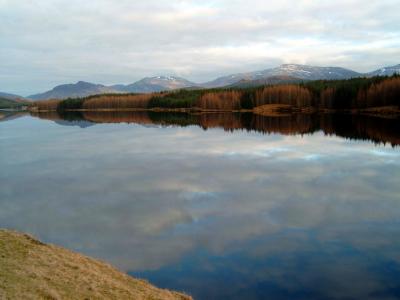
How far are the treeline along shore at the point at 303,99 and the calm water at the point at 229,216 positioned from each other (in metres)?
71.2

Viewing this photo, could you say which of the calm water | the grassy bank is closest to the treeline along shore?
the calm water

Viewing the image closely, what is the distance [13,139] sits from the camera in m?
64.3

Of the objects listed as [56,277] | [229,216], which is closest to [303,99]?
[229,216]

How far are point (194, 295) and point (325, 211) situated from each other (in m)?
11.4

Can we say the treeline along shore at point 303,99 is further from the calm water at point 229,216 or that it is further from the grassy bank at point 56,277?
the grassy bank at point 56,277

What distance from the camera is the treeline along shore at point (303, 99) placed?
360 feet

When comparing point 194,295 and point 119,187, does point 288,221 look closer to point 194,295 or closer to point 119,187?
point 194,295

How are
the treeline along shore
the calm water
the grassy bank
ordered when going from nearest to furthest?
the grassy bank < the calm water < the treeline along shore

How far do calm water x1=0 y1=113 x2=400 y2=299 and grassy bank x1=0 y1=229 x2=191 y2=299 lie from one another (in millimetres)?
1842

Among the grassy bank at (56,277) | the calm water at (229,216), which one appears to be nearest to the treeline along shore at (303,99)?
the calm water at (229,216)

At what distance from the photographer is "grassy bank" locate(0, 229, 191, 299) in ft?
34.4

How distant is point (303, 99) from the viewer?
13525cm

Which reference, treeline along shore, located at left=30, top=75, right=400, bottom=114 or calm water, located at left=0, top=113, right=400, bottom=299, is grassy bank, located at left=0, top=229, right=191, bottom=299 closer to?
calm water, located at left=0, top=113, right=400, bottom=299

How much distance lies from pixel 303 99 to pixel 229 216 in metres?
119
